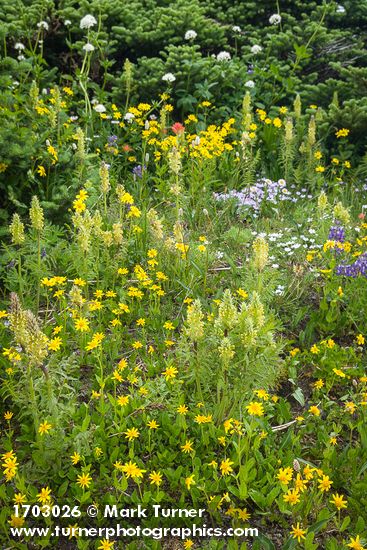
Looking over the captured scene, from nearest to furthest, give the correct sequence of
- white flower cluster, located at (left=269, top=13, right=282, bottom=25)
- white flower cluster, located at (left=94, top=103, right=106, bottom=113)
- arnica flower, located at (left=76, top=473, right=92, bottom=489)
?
arnica flower, located at (left=76, top=473, right=92, bottom=489) < white flower cluster, located at (left=94, top=103, right=106, bottom=113) < white flower cluster, located at (left=269, top=13, right=282, bottom=25)

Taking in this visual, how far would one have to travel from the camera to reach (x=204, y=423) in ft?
8.96

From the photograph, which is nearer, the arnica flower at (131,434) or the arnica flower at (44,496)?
the arnica flower at (44,496)

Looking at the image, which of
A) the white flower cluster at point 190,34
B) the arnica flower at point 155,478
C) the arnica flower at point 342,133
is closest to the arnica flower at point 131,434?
the arnica flower at point 155,478

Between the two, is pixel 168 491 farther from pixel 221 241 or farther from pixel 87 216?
pixel 221 241

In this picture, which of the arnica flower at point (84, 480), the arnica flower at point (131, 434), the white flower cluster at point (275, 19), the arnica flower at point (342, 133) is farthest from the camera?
the white flower cluster at point (275, 19)

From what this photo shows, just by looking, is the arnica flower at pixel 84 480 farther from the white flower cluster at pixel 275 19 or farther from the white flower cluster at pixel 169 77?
the white flower cluster at pixel 275 19

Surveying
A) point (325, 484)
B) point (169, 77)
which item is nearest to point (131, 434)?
point (325, 484)

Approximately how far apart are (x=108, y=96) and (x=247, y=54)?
4.93 feet

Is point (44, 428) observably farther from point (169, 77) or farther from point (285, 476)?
point (169, 77)

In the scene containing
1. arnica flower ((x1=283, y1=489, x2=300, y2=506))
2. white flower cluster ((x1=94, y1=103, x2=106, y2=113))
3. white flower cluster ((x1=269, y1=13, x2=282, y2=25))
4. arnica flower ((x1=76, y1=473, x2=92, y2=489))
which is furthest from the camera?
white flower cluster ((x1=269, y1=13, x2=282, y2=25))

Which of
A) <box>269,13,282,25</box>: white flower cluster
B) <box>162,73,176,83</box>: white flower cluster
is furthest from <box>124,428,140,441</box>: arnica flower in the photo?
<box>269,13,282,25</box>: white flower cluster

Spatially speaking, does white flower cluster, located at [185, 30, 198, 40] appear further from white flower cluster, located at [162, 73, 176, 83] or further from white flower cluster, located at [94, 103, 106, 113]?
white flower cluster, located at [94, 103, 106, 113]

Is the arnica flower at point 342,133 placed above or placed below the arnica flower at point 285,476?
above

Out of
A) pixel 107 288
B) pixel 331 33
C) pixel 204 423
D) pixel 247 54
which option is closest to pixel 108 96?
pixel 247 54
